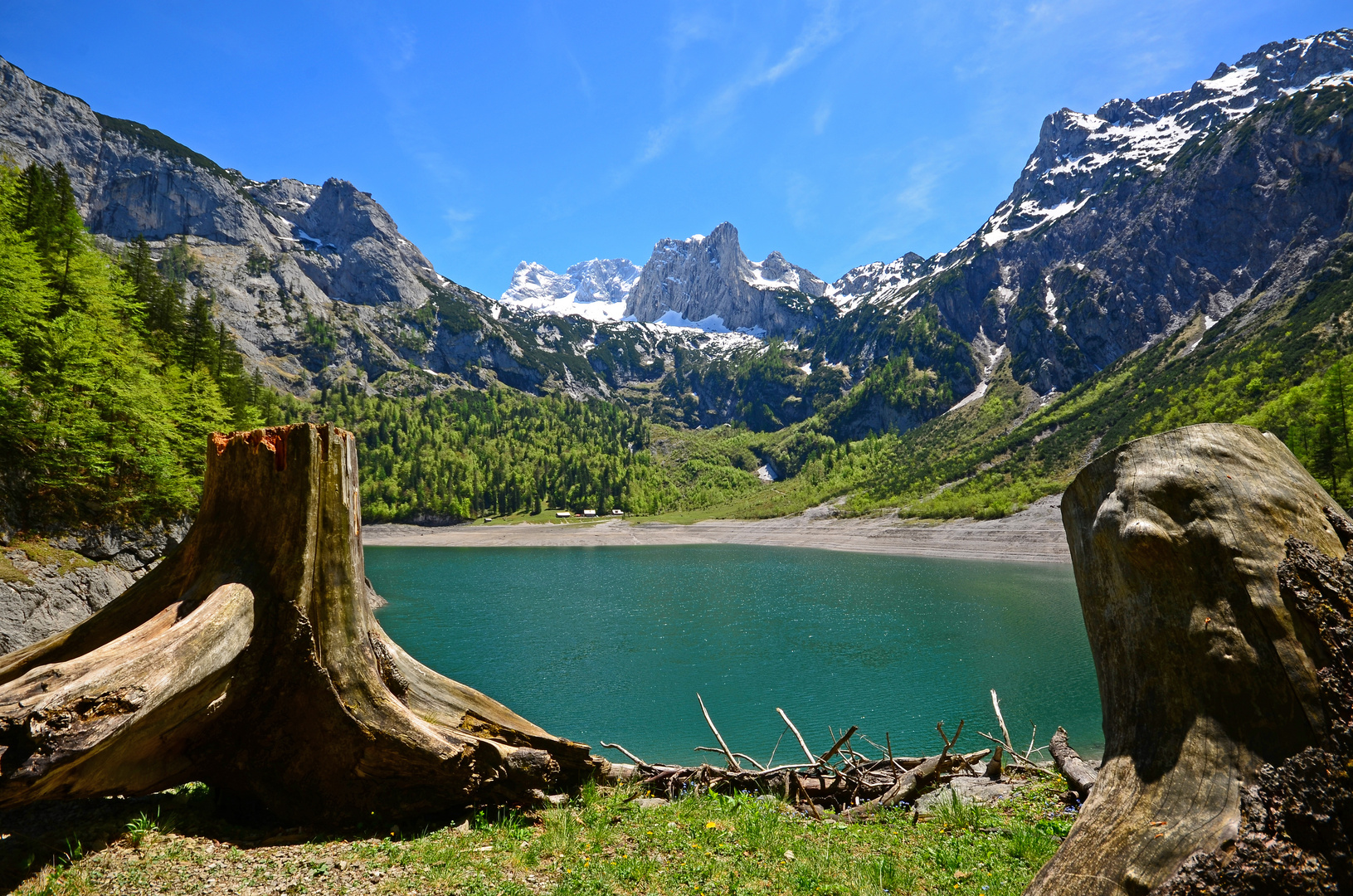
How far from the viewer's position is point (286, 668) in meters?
5.95

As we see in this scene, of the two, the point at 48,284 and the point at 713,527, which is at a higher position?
the point at 48,284

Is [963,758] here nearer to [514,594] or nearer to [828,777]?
[828,777]

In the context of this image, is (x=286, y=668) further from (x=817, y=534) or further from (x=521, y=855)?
(x=817, y=534)

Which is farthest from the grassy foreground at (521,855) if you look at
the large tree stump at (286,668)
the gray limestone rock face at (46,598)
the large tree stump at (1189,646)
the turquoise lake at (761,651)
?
the gray limestone rock face at (46,598)

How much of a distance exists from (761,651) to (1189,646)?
104ft

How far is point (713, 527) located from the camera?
142 metres

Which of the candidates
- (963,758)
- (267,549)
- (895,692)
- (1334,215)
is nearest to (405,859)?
(267,549)

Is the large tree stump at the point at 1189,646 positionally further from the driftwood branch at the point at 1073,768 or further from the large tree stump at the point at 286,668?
the large tree stump at the point at 286,668

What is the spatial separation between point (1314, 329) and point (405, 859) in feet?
499

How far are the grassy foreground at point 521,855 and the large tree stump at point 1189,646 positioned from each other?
9.43ft

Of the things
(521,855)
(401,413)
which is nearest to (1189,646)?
(521,855)

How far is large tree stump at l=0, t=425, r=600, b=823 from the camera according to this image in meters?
5.41

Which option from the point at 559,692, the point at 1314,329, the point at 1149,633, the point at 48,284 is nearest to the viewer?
the point at 1149,633

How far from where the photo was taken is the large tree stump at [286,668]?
5.41 meters
